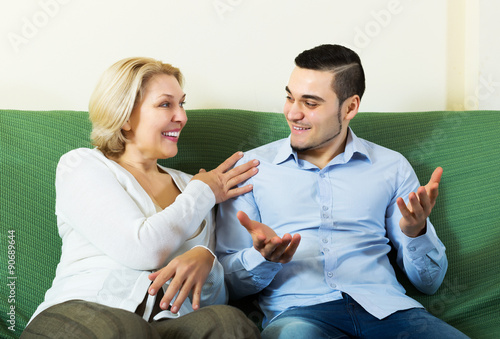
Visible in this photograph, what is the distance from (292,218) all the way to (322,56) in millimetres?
477

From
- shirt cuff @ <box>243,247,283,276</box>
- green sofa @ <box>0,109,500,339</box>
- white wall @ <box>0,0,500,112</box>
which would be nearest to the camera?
shirt cuff @ <box>243,247,283,276</box>

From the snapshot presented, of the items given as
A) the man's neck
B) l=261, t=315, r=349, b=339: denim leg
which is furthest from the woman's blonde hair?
l=261, t=315, r=349, b=339: denim leg

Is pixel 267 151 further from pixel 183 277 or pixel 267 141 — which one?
pixel 183 277

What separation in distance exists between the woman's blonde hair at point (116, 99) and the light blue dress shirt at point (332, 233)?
365 millimetres

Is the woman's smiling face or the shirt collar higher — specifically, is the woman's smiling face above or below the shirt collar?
above

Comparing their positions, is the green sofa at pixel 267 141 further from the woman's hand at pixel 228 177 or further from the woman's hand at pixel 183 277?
the woman's hand at pixel 183 277

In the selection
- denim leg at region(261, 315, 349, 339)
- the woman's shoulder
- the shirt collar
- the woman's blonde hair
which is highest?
the woman's blonde hair

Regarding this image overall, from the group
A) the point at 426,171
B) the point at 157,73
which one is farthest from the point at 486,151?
the point at 157,73

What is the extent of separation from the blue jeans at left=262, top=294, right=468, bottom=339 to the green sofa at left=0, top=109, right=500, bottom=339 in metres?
0.22

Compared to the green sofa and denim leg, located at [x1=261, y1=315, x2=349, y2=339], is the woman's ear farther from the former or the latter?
denim leg, located at [x1=261, y1=315, x2=349, y2=339]

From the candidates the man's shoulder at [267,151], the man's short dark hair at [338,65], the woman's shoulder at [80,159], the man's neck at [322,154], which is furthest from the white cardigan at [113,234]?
the man's short dark hair at [338,65]

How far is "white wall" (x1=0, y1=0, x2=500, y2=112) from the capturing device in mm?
1871

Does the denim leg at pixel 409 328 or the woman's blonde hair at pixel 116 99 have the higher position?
the woman's blonde hair at pixel 116 99

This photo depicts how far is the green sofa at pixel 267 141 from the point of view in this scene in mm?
1487
